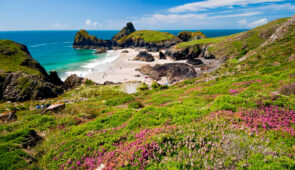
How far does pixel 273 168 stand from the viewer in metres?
3.97

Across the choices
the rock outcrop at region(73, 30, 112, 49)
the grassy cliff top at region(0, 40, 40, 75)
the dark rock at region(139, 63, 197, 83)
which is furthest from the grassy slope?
the rock outcrop at region(73, 30, 112, 49)

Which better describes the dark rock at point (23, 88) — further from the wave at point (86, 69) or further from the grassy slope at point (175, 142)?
the wave at point (86, 69)

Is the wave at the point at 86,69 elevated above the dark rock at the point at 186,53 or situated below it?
below

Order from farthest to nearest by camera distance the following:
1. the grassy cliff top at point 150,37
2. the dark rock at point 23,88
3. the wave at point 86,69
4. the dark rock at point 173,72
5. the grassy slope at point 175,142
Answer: the grassy cliff top at point 150,37, the wave at point 86,69, the dark rock at point 173,72, the dark rock at point 23,88, the grassy slope at point 175,142

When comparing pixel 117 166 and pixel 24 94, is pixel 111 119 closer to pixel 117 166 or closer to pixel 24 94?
pixel 117 166

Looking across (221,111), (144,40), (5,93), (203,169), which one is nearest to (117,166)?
(203,169)

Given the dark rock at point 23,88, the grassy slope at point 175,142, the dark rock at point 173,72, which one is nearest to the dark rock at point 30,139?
the grassy slope at point 175,142

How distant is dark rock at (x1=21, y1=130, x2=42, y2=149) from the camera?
25.9 ft

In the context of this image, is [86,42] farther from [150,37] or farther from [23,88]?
[23,88]

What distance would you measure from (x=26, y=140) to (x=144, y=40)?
521 ft

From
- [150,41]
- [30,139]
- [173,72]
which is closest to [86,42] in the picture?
[150,41]

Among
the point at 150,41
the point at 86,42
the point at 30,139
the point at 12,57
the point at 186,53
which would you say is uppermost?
the point at 86,42

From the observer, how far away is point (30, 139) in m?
8.38

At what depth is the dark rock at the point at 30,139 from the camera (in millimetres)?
7895
